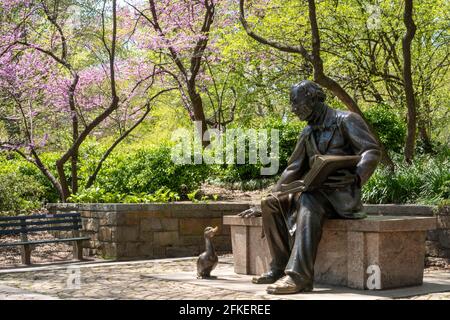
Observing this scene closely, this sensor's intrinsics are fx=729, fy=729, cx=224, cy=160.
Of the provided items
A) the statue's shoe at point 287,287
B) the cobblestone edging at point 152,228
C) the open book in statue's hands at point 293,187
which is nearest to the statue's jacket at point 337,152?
the open book in statue's hands at point 293,187

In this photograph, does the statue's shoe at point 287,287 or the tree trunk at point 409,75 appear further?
the tree trunk at point 409,75

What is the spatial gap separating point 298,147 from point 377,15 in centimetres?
775

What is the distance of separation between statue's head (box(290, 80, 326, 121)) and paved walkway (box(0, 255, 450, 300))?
1.70 metres

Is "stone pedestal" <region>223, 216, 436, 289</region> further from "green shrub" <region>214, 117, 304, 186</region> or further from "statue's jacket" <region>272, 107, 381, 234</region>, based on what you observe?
"green shrub" <region>214, 117, 304, 186</region>

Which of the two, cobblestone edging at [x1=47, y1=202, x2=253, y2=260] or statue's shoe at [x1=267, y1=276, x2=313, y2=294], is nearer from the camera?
statue's shoe at [x1=267, y1=276, x2=313, y2=294]

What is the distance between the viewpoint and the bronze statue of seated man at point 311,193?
6.54m

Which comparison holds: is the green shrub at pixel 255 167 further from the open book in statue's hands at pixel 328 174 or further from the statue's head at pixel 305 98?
the open book in statue's hands at pixel 328 174

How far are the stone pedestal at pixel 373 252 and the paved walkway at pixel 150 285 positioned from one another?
151mm

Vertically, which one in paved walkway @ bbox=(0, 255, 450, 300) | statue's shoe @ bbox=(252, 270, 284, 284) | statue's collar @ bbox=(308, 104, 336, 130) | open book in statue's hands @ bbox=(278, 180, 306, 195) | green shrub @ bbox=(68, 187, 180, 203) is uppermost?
statue's collar @ bbox=(308, 104, 336, 130)

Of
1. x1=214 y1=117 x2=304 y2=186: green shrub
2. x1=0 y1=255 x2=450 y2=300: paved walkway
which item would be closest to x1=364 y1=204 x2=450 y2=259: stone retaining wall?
x1=0 y1=255 x2=450 y2=300: paved walkway

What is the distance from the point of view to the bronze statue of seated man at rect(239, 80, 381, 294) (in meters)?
6.54

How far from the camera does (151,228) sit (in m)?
11.0

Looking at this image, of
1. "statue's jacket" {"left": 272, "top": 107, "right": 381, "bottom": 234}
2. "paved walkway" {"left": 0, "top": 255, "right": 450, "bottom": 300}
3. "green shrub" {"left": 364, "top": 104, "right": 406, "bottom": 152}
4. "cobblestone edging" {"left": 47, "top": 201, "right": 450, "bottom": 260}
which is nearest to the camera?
"paved walkway" {"left": 0, "top": 255, "right": 450, "bottom": 300}

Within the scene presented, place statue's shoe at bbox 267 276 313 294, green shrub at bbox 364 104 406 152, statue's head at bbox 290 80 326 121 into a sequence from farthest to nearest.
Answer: green shrub at bbox 364 104 406 152, statue's head at bbox 290 80 326 121, statue's shoe at bbox 267 276 313 294
